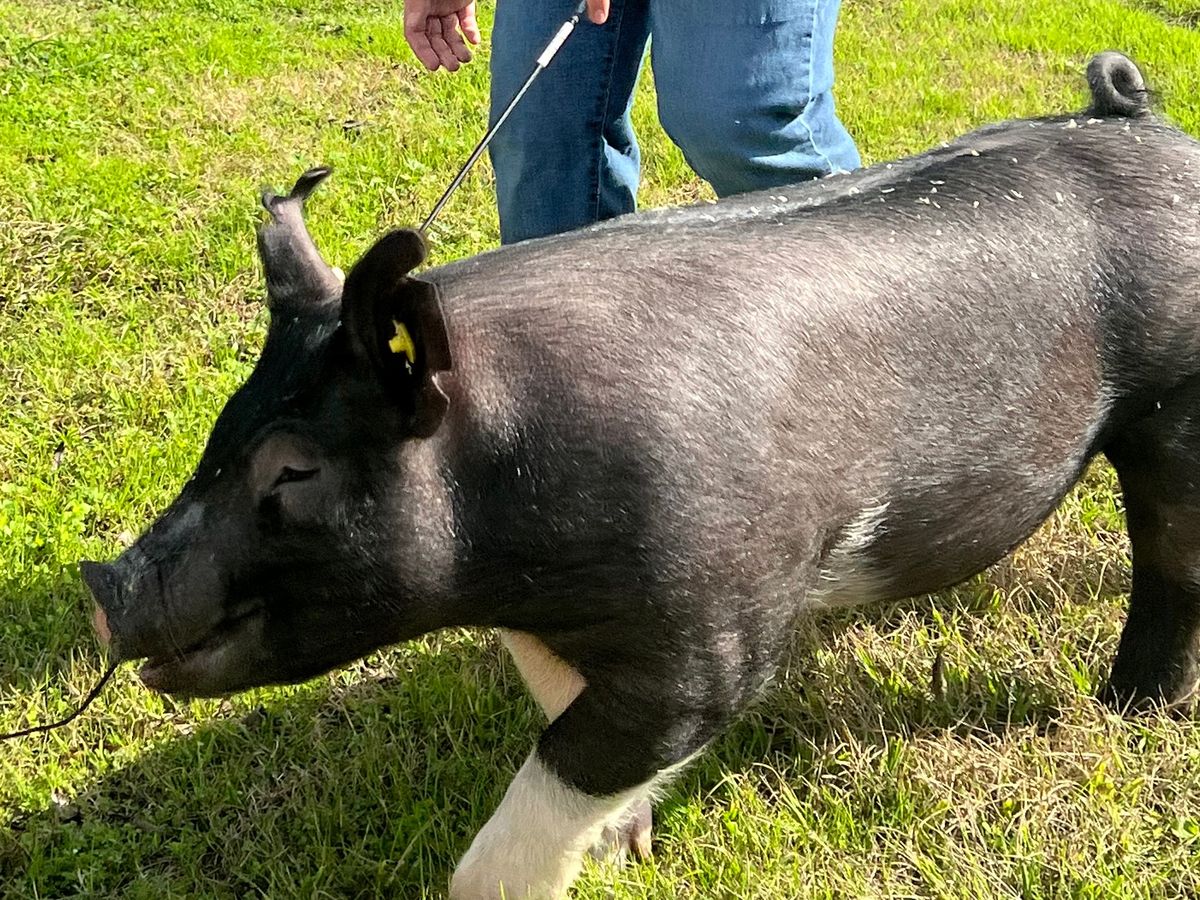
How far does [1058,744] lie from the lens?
2.99 metres

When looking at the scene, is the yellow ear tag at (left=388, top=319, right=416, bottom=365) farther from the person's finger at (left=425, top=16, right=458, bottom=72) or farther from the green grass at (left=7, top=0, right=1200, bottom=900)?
the person's finger at (left=425, top=16, right=458, bottom=72)

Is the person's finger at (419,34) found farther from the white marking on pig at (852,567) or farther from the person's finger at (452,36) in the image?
the white marking on pig at (852,567)

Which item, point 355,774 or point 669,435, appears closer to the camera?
point 669,435

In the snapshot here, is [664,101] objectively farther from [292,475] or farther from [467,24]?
[292,475]

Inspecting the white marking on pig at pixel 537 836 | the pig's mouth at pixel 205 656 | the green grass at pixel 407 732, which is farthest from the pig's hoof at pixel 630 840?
the pig's mouth at pixel 205 656

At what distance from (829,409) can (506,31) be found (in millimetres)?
1481

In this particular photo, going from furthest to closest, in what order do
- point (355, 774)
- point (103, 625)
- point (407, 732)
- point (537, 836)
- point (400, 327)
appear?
point (407, 732) < point (355, 774) < point (537, 836) < point (103, 625) < point (400, 327)

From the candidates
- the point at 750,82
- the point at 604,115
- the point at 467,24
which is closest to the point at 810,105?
the point at 750,82

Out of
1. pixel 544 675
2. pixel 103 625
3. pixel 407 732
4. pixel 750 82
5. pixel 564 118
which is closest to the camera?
pixel 103 625

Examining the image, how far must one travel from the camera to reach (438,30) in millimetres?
3309

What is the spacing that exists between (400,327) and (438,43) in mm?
1673

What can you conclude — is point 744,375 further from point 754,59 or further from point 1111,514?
point 1111,514

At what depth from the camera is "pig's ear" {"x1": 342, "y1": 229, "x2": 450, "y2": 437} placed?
1.79 metres

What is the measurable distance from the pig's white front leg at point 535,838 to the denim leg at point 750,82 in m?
1.50
